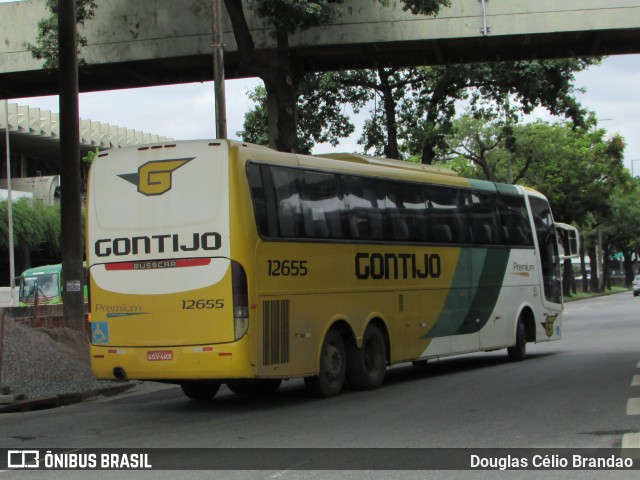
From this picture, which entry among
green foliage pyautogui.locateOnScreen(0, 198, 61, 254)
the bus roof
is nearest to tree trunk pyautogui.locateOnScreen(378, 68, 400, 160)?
the bus roof

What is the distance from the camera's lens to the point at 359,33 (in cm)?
2092

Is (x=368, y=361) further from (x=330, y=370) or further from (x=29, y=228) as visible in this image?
(x=29, y=228)

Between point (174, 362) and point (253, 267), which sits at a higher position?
point (253, 267)

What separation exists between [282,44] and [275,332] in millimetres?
9303

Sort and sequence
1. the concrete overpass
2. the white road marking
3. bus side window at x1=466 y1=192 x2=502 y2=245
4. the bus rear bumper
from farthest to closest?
the concrete overpass → bus side window at x1=466 y1=192 x2=502 y2=245 → the bus rear bumper → the white road marking

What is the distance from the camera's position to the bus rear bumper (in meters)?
11.8

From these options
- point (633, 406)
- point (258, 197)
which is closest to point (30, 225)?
point (258, 197)

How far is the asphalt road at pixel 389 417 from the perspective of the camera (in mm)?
9609

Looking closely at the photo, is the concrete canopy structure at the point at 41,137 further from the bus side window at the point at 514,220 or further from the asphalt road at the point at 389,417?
the asphalt road at the point at 389,417

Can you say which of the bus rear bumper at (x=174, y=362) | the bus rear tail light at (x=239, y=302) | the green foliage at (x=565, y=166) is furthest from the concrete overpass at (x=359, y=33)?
the green foliage at (x=565, y=166)

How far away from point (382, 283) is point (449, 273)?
237 centimetres

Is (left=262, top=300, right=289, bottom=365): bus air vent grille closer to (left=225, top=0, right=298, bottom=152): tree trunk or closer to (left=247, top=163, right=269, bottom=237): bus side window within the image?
(left=247, top=163, right=269, bottom=237): bus side window

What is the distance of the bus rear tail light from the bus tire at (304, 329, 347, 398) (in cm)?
189
